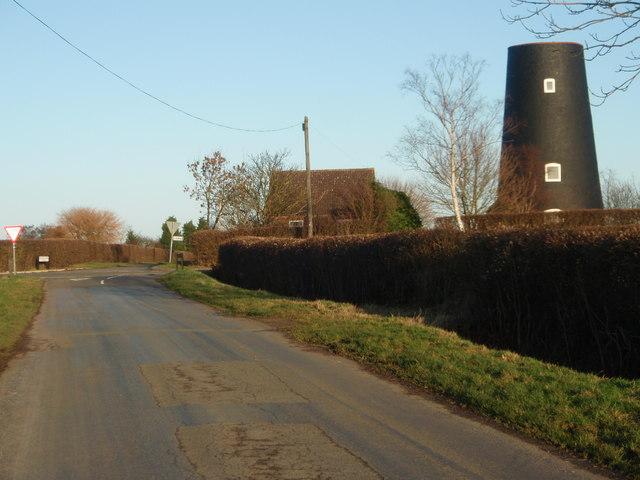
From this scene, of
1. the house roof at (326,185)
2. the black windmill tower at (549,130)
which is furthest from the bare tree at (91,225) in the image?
the black windmill tower at (549,130)

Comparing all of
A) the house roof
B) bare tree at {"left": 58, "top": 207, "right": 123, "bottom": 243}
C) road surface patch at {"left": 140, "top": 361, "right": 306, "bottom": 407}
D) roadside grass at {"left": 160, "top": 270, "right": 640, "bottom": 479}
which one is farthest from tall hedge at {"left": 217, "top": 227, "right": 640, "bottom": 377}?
bare tree at {"left": 58, "top": 207, "right": 123, "bottom": 243}

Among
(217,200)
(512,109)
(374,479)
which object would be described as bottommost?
(374,479)

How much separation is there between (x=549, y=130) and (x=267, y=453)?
38.6 metres

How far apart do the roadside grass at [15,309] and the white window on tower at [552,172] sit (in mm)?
26533

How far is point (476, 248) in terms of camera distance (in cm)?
1678

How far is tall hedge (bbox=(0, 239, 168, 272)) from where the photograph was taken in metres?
58.2

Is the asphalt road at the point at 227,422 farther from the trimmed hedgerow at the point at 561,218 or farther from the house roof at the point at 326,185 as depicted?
the house roof at the point at 326,185

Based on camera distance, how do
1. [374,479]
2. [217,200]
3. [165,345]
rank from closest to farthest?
[374,479]
[165,345]
[217,200]

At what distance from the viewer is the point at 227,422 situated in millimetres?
8156

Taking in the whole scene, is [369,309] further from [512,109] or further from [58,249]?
[58,249]

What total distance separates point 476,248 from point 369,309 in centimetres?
466

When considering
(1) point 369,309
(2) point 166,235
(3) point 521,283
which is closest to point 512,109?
(1) point 369,309

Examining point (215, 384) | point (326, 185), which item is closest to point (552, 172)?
point (326, 185)

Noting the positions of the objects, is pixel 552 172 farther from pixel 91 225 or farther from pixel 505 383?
pixel 91 225
